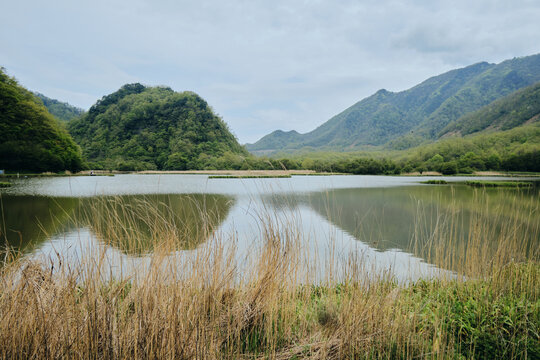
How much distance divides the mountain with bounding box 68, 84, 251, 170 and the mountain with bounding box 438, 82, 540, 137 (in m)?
91.9

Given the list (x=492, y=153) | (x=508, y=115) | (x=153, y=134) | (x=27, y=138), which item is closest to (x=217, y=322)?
(x=27, y=138)

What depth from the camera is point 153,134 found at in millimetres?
72188

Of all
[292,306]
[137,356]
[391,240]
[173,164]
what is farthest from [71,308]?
[173,164]

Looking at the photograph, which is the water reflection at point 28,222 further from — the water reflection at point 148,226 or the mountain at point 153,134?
the mountain at point 153,134

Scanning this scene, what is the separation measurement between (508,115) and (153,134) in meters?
121

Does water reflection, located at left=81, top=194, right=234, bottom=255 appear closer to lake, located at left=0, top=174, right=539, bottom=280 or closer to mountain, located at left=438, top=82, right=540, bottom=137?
lake, located at left=0, top=174, right=539, bottom=280

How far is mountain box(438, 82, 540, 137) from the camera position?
90438mm

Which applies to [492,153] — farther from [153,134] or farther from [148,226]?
[153,134]

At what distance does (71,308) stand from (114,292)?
31 centimetres

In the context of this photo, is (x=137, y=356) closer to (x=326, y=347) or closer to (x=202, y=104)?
(x=326, y=347)

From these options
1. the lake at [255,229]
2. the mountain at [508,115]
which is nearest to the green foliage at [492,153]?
the mountain at [508,115]

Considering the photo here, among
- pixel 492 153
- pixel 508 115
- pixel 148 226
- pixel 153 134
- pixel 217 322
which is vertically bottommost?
pixel 148 226

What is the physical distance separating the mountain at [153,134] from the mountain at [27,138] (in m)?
16.4

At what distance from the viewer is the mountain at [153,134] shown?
214 feet
